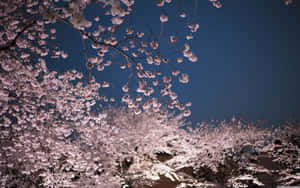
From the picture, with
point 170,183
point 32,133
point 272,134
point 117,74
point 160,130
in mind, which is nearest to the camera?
point 32,133

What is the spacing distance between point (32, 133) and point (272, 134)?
724 inches

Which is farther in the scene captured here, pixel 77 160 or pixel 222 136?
pixel 222 136

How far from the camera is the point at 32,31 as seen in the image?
23.3ft

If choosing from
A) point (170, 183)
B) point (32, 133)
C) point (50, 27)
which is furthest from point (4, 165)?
point (170, 183)

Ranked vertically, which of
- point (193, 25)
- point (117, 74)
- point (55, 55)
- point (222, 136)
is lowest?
point (222, 136)

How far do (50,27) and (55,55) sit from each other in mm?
1085

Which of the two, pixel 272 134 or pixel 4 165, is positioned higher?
pixel 272 134

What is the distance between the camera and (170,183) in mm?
14711

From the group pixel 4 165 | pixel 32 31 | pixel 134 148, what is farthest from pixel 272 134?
pixel 4 165

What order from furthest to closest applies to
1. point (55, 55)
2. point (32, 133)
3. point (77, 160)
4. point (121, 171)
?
point (121, 171) < point (77, 160) < point (32, 133) < point (55, 55)

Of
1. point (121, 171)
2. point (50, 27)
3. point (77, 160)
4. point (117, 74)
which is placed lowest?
point (121, 171)

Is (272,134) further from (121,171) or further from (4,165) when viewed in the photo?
(4,165)

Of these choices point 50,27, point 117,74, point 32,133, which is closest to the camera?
point 50,27

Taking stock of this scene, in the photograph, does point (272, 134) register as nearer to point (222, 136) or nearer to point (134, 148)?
point (222, 136)
